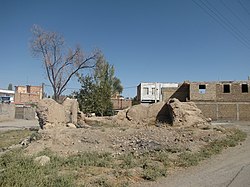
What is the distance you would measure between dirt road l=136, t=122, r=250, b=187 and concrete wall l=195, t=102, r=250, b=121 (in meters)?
32.6

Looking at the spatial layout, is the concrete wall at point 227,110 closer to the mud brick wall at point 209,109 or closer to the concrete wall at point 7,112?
the mud brick wall at point 209,109

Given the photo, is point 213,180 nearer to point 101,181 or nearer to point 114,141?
point 101,181

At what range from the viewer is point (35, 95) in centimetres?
8388

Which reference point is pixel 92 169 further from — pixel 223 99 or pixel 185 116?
pixel 223 99

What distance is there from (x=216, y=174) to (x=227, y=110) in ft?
119

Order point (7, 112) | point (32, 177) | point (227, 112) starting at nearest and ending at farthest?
point (32, 177) → point (7, 112) → point (227, 112)

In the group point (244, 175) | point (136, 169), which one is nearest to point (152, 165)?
point (136, 169)

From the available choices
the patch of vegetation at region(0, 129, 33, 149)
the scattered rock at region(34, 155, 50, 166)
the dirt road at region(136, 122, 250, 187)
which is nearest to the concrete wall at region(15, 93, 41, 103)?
the patch of vegetation at region(0, 129, 33, 149)

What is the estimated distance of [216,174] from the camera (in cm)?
775

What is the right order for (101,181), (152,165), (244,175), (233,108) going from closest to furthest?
(101,181)
(244,175)
(152,165)
(233,108)

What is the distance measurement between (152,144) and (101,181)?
18.1 feet

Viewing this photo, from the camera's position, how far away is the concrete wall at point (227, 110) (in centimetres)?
4084

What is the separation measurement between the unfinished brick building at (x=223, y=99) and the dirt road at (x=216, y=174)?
32.9 m

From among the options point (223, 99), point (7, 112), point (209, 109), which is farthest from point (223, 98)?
point (7, 112)
